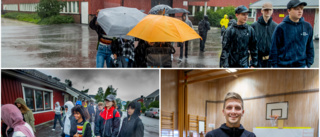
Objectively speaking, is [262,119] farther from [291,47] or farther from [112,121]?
[112,121]

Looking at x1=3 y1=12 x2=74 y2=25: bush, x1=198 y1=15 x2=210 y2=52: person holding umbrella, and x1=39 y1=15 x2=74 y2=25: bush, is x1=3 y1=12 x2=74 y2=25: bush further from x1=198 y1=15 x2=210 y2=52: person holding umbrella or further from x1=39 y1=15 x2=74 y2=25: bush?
x1=198 y1=15 x2=210 y2=52: person holding umbrella

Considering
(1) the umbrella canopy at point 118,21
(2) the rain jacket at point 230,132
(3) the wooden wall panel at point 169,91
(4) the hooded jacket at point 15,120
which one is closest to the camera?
(2) the rain jacket at point 230,132

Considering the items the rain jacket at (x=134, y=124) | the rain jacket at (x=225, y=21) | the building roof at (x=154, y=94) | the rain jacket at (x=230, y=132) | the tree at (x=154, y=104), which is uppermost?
the rain jacket at (x=225, y=21)

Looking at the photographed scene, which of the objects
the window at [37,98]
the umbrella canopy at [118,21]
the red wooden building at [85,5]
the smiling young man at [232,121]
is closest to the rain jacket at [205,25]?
the red wooden building at [85,5]

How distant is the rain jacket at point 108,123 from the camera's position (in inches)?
165

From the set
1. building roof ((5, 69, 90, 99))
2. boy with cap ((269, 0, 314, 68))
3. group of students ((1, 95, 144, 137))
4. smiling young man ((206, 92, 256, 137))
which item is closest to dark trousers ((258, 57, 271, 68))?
boy with cap ((269, 0, 314, 68))

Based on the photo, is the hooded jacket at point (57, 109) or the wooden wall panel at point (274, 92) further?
the hooded jacket at point (57, 109)

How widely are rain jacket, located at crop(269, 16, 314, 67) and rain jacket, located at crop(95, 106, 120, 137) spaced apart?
197cm

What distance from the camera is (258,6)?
20.6 feet

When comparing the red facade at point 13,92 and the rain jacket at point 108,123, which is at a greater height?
the red facade at point 13,92

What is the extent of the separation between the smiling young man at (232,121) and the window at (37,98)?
195 cm

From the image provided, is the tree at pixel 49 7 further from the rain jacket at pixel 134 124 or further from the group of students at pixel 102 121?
the rain jacket at pixel 134 124

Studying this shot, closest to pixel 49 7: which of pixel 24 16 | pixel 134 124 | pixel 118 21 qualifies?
pixel 24 16

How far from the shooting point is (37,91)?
4109 millimetres
